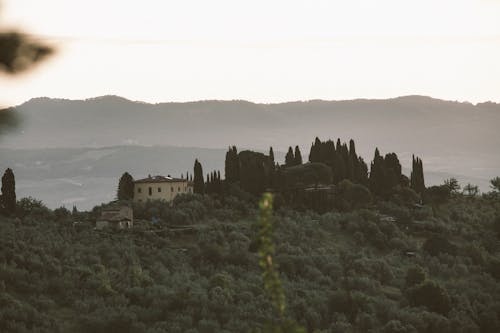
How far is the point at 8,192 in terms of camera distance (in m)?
72.7

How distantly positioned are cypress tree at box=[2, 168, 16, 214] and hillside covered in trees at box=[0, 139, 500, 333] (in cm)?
17

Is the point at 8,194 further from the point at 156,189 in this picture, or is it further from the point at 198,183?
the point at 198,183

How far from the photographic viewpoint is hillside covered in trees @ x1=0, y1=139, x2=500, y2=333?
47.9 metres

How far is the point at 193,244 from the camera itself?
219 ft

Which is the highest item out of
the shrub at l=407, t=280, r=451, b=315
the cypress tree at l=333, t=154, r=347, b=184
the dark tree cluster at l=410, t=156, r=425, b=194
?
the cypress tree at l=333, t=154, r=347, b=184

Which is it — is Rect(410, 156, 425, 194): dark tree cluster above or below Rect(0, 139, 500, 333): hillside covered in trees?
above

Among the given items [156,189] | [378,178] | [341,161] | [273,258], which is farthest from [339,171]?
[273,258]

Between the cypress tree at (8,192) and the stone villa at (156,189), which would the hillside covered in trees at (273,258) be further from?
the stone villa at (156,189)

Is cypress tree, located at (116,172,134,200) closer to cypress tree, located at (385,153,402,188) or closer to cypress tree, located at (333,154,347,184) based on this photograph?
cypress tree, located at (333,154,347,184)

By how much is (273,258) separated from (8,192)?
1914 inches

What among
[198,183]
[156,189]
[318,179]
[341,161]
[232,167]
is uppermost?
[341,161]

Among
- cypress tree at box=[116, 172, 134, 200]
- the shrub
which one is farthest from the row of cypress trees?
the shrub

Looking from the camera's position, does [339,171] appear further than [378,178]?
Yes

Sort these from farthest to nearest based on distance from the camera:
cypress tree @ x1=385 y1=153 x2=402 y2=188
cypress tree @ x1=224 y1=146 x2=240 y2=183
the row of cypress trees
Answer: cypress tree @ x1=385 y1=153 x2=402 y2=188
cypress tree @ x1=224 y1=146 x2=240 y2=183
the row of cypress trees
